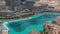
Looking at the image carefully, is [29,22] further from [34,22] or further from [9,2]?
[9,2]

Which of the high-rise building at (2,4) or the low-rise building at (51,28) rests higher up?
the high-rise building at (2,4)

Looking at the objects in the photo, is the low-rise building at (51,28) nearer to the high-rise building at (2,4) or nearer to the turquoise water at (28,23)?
the turquoise water at (28,23)

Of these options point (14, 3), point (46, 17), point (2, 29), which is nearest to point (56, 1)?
point (46, 17)

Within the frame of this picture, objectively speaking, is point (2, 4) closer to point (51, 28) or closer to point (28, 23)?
point (28, 23)

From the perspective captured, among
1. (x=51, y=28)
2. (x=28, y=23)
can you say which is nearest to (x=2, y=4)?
(x=28, y=23)

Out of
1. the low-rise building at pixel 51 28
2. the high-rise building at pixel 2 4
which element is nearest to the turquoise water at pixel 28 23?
the low-rise building at pixel 51 28

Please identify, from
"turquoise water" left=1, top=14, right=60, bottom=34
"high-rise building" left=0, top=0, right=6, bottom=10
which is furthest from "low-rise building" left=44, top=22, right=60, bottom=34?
"high-rise building" left=0, top=0, right=6, bottom=10

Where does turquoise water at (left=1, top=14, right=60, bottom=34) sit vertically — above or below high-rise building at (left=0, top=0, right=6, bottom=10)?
below

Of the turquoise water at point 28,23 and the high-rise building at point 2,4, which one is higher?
the high-rise building at point 2,4

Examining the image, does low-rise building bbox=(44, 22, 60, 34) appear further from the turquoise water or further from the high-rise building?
the high-rise building
